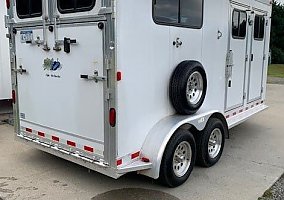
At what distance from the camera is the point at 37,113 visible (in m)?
4.29

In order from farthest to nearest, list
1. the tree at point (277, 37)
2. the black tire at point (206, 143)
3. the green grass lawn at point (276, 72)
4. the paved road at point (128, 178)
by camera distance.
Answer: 1. the tree at point (277, 37)
2. the green grass lawn at point (276, 72)
3. the black tire at point (206, 143)
4. the paved road at point (128, 178)

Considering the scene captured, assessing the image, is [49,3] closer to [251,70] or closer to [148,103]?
[148,103]

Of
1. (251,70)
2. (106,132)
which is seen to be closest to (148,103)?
(106,132)

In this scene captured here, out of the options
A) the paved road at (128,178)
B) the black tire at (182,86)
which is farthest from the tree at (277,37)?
the black tire at (182,86)

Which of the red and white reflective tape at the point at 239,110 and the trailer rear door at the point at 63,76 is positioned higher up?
the trailer rear door at the point at 63,76

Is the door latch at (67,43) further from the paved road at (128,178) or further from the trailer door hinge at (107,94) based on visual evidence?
the paved road at (128,178)

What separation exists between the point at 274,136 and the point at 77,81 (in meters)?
4.22

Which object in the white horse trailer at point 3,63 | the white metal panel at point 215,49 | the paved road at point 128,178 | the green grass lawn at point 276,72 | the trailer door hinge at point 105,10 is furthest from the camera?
the green grass lawn at point 276,72

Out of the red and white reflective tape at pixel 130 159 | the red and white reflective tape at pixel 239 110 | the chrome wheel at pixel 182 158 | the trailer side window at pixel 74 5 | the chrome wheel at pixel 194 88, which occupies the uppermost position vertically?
the trailer side window at pixel 74 5

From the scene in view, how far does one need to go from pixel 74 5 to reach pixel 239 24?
2.91 metres

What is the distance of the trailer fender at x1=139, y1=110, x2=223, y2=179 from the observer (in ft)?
11.9

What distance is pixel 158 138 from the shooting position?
12.2ft

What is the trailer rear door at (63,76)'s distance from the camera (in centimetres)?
353

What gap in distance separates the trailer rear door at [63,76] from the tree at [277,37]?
2765 cm
